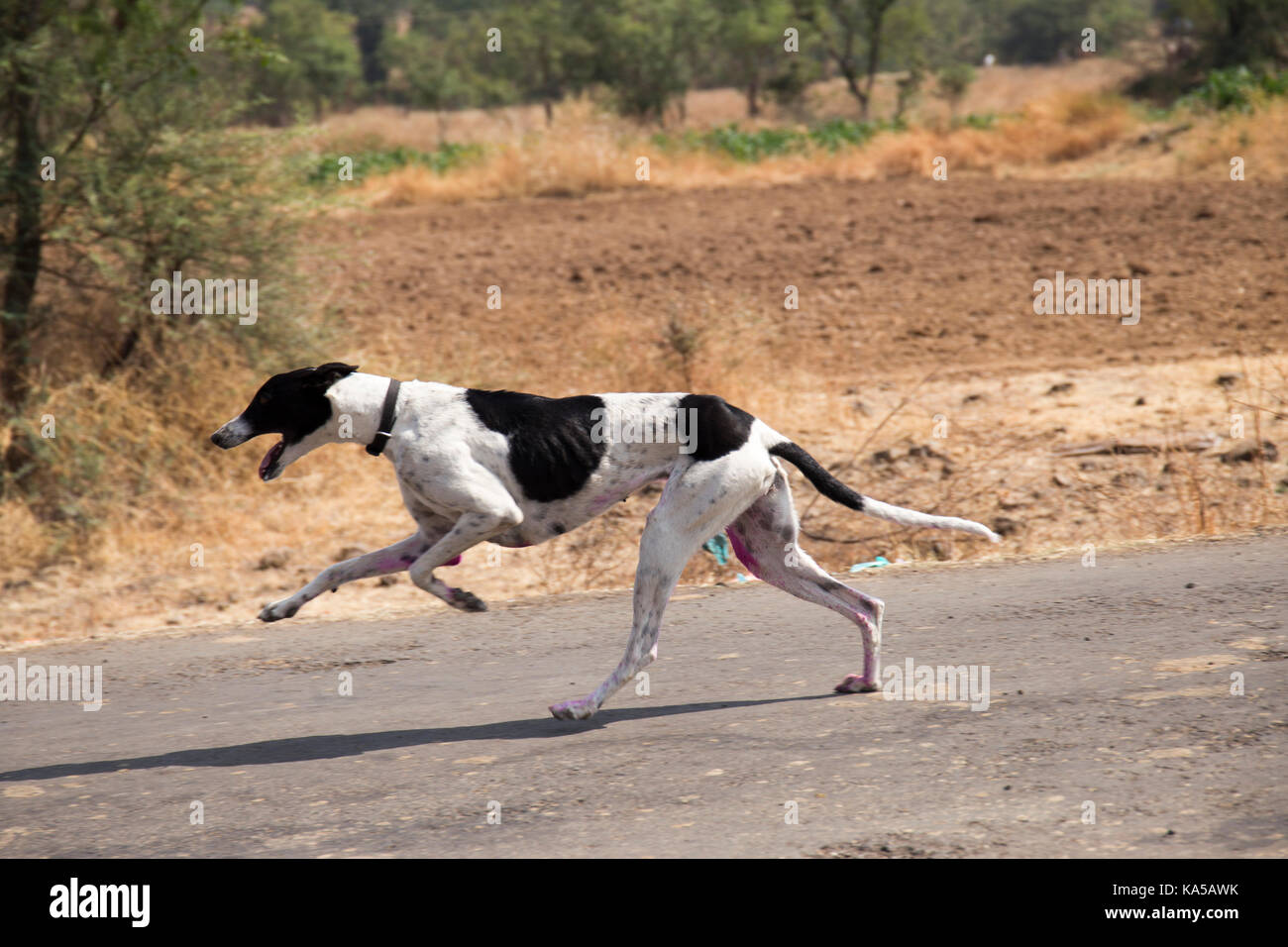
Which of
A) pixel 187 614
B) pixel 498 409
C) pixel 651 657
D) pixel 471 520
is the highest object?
pixel 498 409

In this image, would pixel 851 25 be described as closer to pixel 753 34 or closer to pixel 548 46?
pixel 753 34

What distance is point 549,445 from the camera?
5875mm

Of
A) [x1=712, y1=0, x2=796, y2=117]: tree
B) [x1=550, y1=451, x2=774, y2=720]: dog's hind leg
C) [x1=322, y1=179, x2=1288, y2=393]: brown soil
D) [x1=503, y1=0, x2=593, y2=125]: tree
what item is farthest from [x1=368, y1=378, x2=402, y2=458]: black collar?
[x1=712, y1=0, x2=796, y2=117]: tree

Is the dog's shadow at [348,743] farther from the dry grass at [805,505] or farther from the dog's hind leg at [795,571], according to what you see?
the dry grass at [805,505]

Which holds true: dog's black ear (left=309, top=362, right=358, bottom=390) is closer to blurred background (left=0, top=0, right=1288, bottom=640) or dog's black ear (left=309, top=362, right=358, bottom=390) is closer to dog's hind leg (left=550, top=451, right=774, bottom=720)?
dog's hind leg (left=550, top=451, right=774, bottom=720)

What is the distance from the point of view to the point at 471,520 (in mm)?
5727

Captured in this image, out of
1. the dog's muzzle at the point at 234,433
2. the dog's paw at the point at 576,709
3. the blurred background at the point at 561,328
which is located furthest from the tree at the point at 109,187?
the dog's paw at the point at 576,709

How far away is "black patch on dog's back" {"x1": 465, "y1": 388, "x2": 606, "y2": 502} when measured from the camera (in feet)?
19.2

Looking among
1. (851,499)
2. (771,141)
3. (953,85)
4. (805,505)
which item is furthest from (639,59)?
(851,499)

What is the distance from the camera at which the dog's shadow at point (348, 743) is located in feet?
18.6

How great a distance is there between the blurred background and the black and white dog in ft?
9.80
